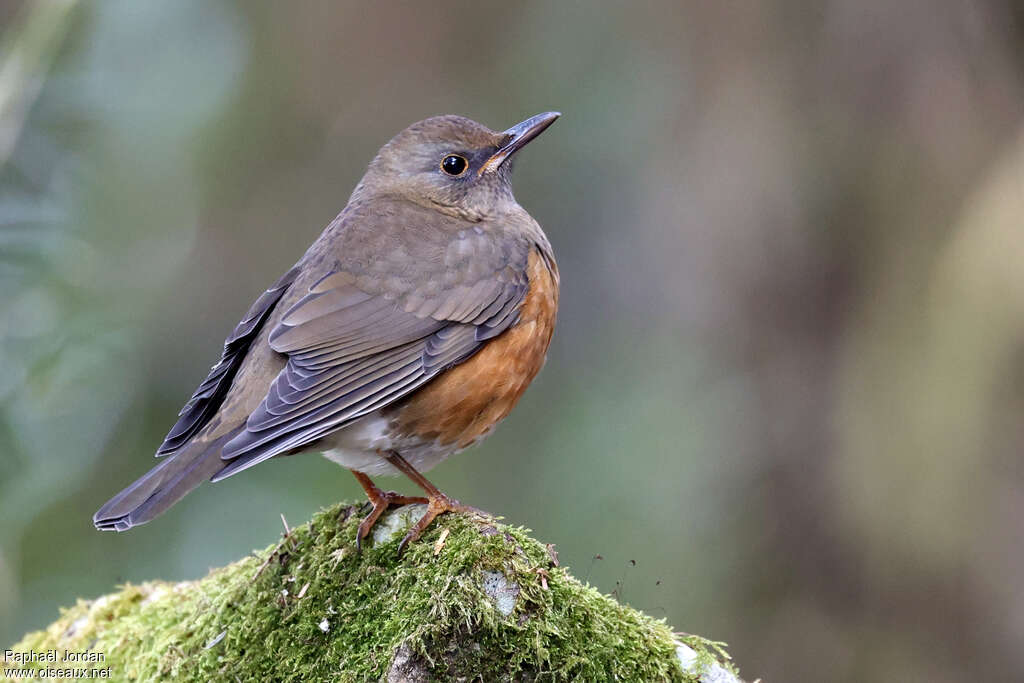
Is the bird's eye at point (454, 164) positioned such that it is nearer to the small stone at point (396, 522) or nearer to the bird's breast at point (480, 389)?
the bird's breast at point (480, 389)

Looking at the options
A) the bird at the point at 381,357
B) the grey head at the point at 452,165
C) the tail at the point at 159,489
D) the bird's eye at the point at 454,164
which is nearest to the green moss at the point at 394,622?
the bird at the point at 381,357

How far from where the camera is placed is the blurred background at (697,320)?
629 centimetres

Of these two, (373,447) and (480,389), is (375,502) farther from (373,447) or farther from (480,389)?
(480,389)

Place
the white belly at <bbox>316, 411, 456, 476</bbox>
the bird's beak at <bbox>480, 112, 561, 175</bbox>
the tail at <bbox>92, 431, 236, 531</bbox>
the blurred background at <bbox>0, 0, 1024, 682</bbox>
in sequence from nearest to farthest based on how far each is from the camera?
the tail at <bbox>92, 431, 236, 531</bbox> → the white belly at <bbox>316, 411, 456, 476</bbox> → the bird's beak at <bbox>480, 112, 561, 175</bbox> → the blurred background at <bbox>0, 0, 1024, 682</bbox>

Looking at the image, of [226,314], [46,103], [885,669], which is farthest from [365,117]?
[885,669]

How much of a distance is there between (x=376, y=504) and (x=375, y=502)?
0.03 metres

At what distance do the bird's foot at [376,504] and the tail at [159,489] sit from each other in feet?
1.90

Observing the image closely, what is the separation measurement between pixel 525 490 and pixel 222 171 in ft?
11.1

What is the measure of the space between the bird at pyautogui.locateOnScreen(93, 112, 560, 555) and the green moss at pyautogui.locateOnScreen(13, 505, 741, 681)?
213mm

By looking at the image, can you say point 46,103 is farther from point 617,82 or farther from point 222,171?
point 617,82

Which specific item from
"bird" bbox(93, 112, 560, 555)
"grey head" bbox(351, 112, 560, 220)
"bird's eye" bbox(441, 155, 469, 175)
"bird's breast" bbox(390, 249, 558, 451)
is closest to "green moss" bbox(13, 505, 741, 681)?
"bird" bbox(93, 112, 560, 555)

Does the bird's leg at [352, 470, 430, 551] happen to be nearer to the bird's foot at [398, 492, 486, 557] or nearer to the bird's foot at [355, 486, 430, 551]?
the bird's foot at [355, 486, 430, 551]

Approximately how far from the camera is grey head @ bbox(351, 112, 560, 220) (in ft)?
18.1

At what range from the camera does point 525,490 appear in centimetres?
713
